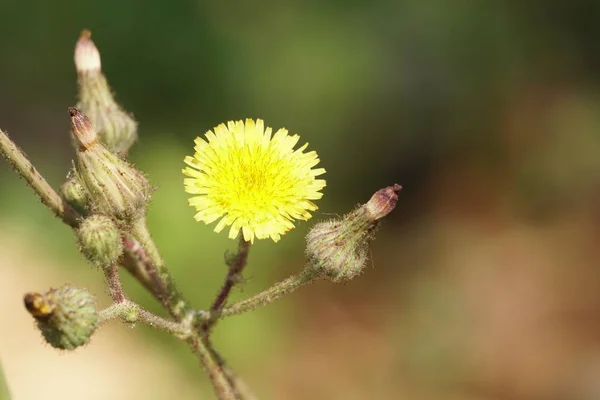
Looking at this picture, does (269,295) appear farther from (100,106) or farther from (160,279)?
(100,106)

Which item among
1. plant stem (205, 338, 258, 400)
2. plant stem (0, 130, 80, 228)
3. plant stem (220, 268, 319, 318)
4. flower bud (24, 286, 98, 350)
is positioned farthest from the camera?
plant stem (205, 338, 258, 400)

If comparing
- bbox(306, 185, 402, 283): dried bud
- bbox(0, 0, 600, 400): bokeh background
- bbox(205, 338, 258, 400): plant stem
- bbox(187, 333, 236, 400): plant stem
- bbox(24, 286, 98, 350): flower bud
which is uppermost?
bbox(0, 0, 600, 400): bokeh background

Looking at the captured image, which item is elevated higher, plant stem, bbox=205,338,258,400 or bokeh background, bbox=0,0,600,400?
bokeh background, bbox=0,0,600,400

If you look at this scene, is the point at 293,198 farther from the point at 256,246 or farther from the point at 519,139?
the point at 519,139

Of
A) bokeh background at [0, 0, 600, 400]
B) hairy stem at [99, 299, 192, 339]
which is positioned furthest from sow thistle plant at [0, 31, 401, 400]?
→ bokeh background at [0, 0, 600, 400]

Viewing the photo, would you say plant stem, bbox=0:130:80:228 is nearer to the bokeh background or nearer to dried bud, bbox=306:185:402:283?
dried bud, bbox=306:185:402:283

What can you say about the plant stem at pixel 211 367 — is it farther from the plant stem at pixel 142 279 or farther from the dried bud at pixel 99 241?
the dried bud at pixel 99 241
